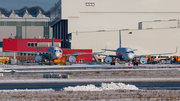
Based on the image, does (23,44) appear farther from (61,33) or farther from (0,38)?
(0,38)

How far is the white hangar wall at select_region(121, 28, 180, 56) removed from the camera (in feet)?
355


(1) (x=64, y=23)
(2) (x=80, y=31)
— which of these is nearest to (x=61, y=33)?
(1) (x=64, y=23)

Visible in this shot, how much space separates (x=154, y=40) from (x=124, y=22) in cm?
1983

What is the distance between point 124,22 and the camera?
125 meters

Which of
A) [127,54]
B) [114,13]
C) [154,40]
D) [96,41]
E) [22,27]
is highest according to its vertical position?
[114,13]

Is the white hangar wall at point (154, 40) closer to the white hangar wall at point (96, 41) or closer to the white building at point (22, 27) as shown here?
the white hangar wall at point (96, 41)

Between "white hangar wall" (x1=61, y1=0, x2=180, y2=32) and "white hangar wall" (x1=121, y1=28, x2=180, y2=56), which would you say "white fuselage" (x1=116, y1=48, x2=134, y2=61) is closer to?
"white hangar wall" (x1=121, y1=28, x2=180, y2=56)

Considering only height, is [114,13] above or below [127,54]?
above

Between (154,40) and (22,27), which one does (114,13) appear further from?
(22,27)

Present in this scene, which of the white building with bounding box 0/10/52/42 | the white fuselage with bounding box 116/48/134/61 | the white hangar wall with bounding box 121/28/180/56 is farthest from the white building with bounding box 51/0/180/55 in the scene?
the white building with bounding box 0/10/52/42

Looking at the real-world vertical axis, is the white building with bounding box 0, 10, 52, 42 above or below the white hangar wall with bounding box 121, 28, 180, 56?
above

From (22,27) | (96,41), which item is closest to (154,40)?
(96,41)

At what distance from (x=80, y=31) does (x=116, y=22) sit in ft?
52.8

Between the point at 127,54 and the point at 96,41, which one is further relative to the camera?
the point at 96,41
